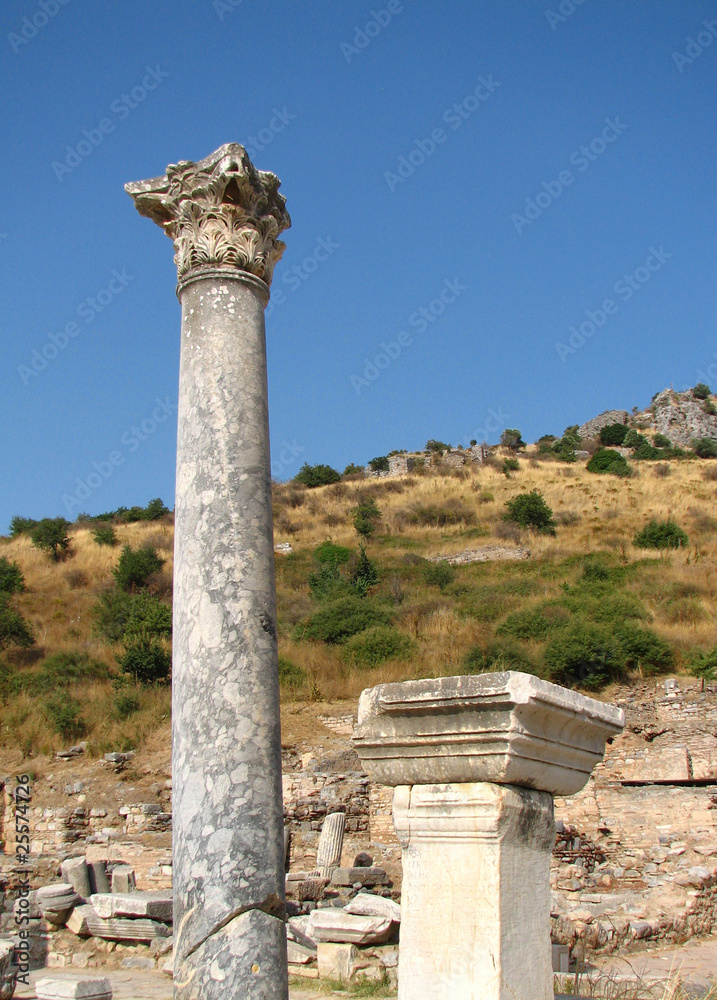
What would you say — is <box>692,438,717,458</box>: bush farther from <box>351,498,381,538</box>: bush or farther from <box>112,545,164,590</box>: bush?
<box>112,545,164,590</box>: bush

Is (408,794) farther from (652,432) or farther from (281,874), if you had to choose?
(652,432)

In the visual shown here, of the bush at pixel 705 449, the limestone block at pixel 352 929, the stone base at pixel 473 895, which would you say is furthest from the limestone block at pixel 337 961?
the bush at pixel 705 449

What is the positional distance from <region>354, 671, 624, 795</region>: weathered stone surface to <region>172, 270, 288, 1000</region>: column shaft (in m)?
0.57

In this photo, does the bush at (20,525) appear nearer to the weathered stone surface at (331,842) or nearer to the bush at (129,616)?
the bush at (129,616)

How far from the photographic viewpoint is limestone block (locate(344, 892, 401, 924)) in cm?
859

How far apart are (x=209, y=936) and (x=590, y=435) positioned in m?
65.3

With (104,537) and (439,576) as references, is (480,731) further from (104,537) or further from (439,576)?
(104,537)

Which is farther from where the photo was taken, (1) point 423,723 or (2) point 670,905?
(2) point 670,905

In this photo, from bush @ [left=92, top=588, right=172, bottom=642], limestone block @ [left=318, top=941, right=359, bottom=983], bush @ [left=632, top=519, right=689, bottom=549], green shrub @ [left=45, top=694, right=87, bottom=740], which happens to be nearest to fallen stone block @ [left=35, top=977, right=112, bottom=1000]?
limestone block @ [left=318, top=941, right=359, bottom=983]

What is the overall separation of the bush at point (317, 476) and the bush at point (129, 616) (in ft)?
69.8

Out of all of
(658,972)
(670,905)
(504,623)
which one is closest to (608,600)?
(504,623)

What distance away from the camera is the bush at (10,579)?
30188mm

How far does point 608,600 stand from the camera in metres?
22.9

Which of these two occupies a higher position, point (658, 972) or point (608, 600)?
point (608, 600)
